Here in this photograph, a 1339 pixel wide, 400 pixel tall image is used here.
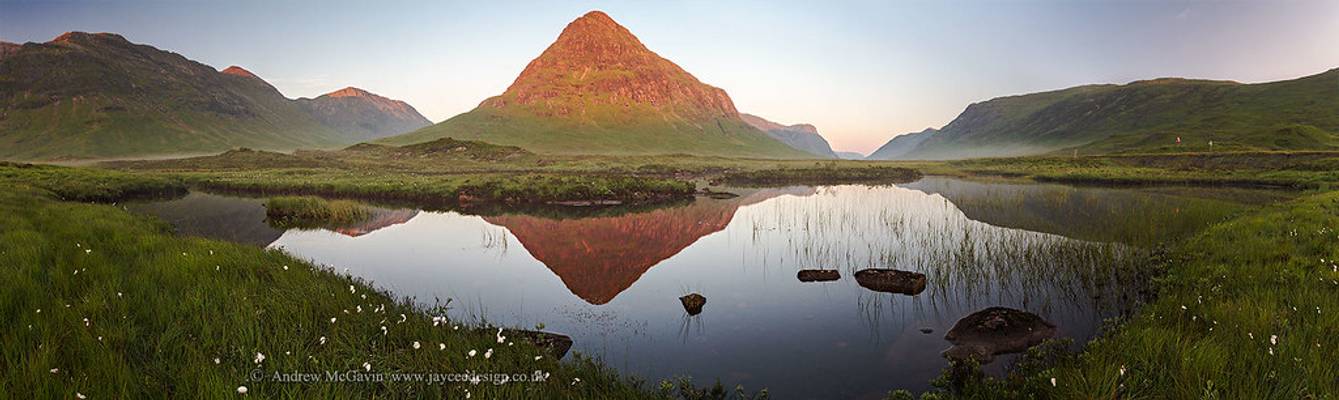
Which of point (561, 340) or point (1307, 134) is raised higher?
point (1307, 134)

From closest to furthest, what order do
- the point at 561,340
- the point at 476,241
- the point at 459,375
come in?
the point at 459,375 < the point at 561,340 < the point at 476,241

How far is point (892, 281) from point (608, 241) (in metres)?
13.1

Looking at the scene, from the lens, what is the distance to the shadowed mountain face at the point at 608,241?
17453 millimetres

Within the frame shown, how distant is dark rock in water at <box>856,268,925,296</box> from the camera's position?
1460 centimetres

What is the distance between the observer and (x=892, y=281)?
594 inches

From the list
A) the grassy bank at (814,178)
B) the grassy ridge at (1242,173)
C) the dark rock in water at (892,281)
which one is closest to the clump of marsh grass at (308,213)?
the dark rock in water at (892,281)

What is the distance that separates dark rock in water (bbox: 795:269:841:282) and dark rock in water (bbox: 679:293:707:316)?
12.8 feet

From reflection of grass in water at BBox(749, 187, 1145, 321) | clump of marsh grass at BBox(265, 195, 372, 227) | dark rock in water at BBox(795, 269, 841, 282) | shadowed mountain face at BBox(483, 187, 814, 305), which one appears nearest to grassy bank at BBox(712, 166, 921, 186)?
shadowed mountain face at BBox(483, 187, 814, 305)

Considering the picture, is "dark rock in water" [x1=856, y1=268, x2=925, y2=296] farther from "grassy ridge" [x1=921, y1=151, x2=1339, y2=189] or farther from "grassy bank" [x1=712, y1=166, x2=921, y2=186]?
"grassy bank" [x1=712, y1=166, x2=921, y2=186]

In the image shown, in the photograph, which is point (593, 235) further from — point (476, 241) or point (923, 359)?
point (923, 359)

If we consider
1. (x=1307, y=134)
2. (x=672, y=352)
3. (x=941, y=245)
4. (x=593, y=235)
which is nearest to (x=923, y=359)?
(x=672, y=352)

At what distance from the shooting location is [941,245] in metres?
20.4

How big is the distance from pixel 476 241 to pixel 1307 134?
562 feet

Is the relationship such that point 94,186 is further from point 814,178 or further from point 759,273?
point 814,178
